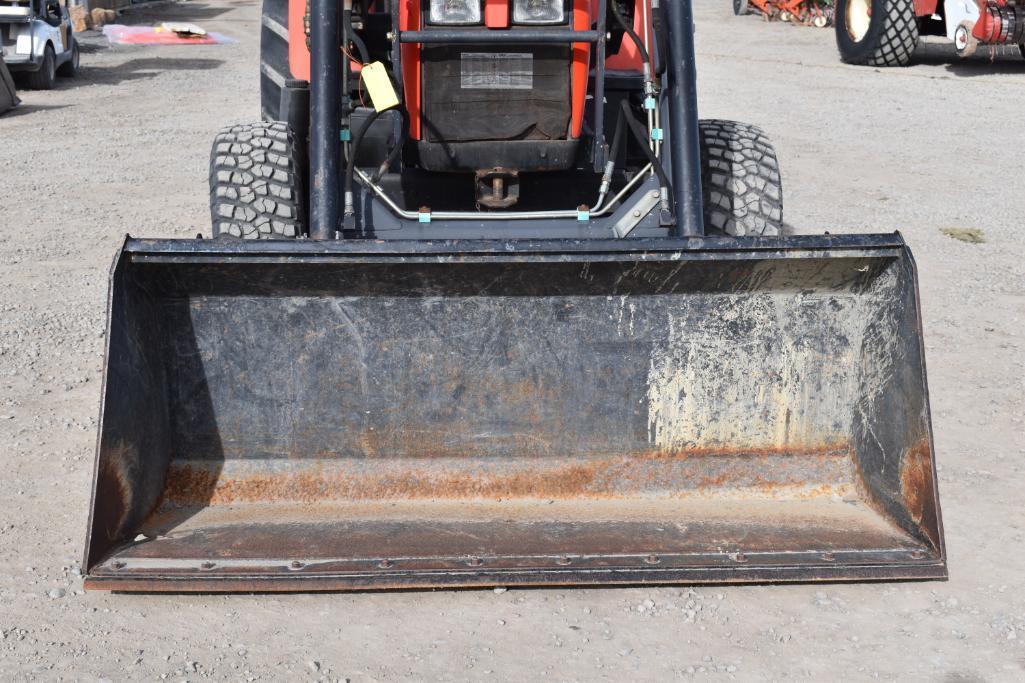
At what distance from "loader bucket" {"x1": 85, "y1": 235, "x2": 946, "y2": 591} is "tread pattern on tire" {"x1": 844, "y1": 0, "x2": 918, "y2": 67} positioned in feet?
37.6

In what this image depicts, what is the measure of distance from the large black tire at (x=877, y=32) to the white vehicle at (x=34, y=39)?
8978mm

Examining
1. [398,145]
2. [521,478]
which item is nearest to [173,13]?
[398,145]

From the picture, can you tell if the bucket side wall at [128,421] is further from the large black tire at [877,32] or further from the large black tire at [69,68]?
the large black tire at [69,68]

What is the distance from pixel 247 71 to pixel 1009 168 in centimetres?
931

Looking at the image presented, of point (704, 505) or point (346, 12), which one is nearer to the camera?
point (704, 505)

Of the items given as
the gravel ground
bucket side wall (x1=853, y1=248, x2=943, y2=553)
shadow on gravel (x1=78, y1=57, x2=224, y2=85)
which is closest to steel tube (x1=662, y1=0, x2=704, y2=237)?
bucket side wall (x1=853, y1=248, x2=943, y2=553)

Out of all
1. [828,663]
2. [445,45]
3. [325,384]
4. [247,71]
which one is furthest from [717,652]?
[247,71]

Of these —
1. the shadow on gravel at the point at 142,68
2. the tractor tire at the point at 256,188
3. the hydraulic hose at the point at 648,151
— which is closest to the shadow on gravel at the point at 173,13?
the shadow on gravel at the point at 142,68

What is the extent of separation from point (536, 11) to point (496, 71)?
0.24 meters

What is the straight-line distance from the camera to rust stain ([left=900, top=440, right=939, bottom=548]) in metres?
3.34

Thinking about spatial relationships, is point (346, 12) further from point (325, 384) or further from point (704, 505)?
point (704, 505)

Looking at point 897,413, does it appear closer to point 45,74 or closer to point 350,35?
point 350,35

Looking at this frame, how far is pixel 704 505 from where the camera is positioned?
3625mm

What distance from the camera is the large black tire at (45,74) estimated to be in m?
13.7
